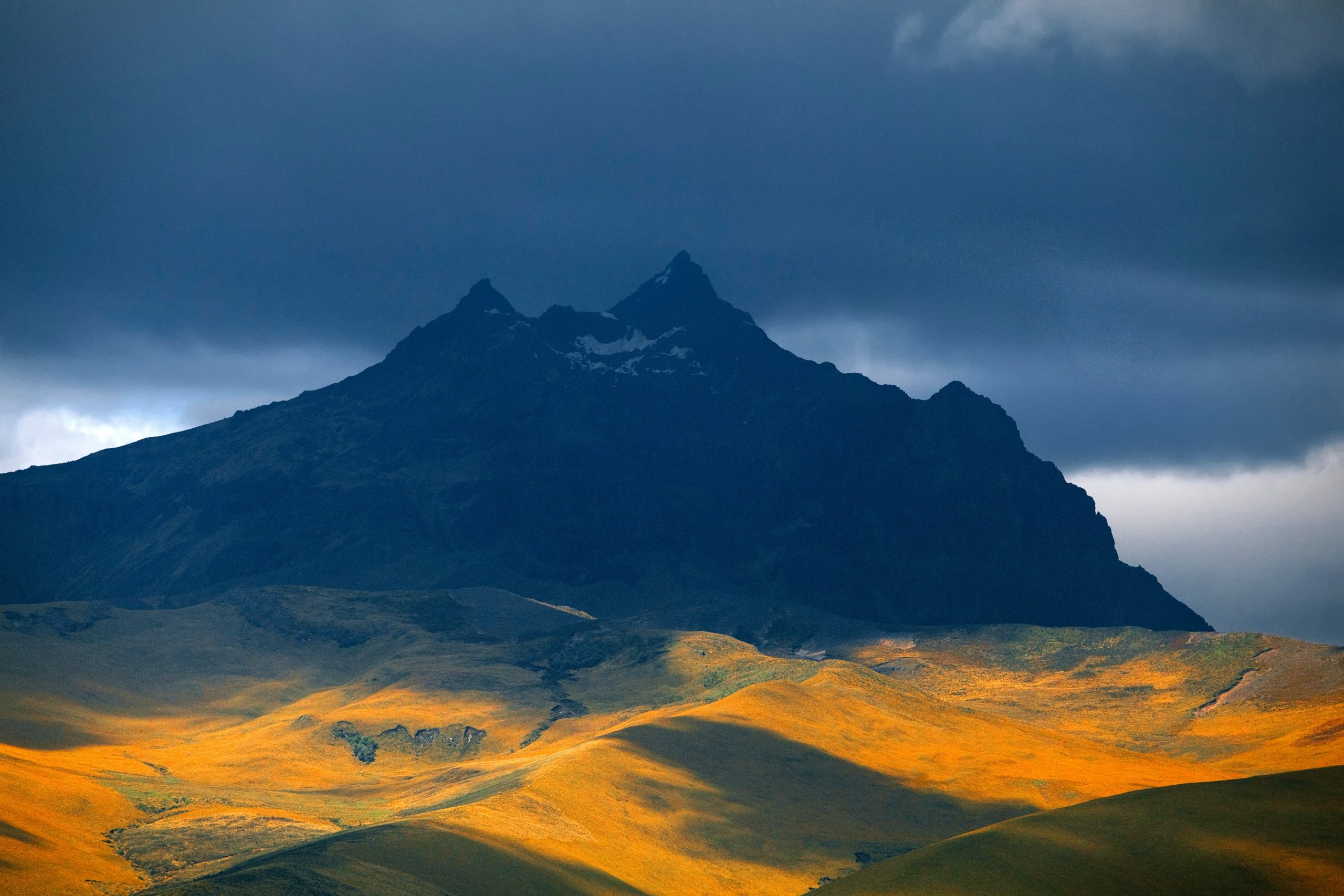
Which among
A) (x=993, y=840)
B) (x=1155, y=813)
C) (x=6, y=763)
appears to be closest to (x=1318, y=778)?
(x=1155, y=813)

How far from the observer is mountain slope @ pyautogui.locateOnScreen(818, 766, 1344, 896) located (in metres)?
98.6

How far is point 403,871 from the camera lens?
128 metres

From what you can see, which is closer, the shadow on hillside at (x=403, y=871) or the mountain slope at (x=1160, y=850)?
the mountain slope at (x=1160, y=850)

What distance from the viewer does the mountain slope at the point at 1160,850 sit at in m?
98.6

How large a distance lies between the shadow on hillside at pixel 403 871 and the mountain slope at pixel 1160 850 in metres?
41.1

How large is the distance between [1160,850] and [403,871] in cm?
7041

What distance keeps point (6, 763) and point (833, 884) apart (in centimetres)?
13927

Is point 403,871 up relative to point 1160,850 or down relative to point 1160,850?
down

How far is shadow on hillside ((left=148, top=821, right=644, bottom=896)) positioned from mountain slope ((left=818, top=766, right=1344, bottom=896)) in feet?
135

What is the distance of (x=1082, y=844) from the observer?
10644 centimetres

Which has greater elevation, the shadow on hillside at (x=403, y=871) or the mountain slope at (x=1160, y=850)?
the mountain slope at (x=1160, y=850)

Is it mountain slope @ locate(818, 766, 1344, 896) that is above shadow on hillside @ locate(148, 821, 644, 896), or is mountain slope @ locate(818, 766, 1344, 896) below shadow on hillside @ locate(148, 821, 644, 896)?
above

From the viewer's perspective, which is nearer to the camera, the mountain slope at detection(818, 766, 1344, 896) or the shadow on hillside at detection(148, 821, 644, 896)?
the mountain slope at detection(818, 766, 1344, 896)

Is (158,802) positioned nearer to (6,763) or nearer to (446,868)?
(6,763)
